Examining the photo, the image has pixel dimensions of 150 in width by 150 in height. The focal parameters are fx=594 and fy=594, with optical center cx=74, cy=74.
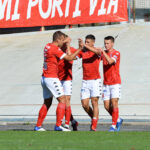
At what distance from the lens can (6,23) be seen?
26828 millimetres

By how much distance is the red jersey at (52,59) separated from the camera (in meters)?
11.4

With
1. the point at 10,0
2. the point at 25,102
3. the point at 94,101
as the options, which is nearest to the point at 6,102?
the point at 25,102

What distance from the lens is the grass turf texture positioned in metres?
8.53

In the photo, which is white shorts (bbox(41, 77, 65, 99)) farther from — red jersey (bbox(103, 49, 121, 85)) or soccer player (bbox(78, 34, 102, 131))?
red jersey (bbox(103, 49, 121, 85))

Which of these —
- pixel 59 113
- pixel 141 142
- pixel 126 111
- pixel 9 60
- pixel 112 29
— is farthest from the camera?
Result: pixel 112 29

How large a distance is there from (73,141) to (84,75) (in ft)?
9.57

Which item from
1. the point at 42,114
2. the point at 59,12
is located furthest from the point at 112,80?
the point at 59,12

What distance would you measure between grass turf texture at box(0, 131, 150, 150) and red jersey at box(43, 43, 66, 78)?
126cm

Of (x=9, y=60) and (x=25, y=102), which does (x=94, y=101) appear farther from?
(x=9, y=60)

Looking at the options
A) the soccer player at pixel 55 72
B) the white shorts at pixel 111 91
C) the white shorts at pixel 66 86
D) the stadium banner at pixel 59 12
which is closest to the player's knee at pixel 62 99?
the soccer player at pixel 55 72

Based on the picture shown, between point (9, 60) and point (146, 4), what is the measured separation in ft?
71.7

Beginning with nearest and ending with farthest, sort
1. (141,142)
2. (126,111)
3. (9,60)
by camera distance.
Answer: (141,142)
(126,111)
(9,60)

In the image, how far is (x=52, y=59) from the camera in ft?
37.5

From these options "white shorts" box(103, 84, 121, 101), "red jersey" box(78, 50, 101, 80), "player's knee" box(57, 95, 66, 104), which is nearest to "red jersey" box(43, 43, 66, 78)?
"player's knee" box(57, 95, 66, 104)
